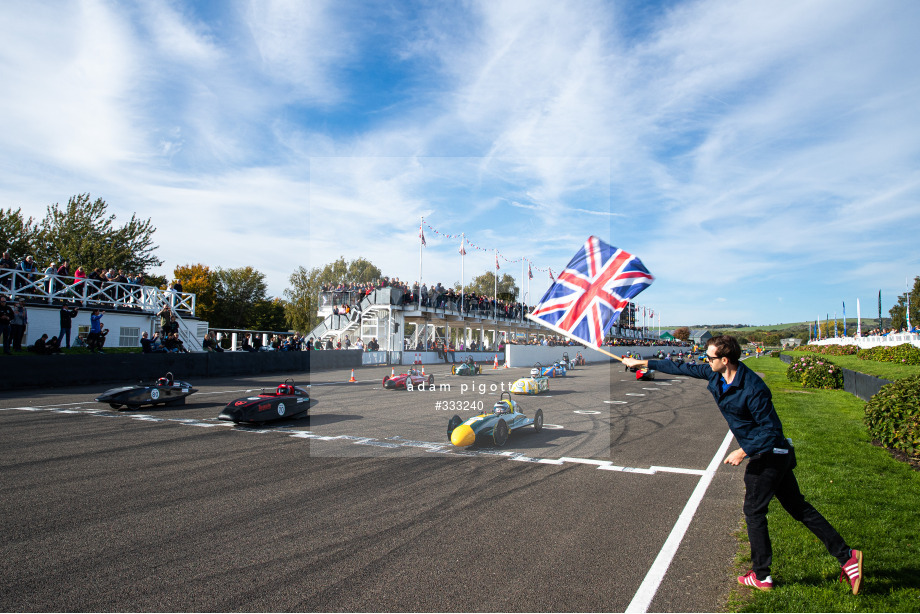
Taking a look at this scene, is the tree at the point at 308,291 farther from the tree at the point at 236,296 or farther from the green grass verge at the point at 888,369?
the green grass verge at the point at 888,369

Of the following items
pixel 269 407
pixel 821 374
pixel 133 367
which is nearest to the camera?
pixel 269 407

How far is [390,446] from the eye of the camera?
33.1 feet

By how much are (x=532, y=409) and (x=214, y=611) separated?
41.6 feet

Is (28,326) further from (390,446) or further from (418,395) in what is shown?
(390,446)

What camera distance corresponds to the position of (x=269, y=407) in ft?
40.5

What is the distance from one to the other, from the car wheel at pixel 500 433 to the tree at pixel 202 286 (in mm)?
59964

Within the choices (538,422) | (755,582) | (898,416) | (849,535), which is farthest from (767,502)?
(538,422)

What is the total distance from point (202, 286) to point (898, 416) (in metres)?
66.5

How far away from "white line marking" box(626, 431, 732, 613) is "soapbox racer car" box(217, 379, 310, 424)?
363 inches

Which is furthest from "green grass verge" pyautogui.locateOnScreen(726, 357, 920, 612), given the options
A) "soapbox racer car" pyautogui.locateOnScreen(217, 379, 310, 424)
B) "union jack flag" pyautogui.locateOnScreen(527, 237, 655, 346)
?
"soapbox racer car" pyautogui.locateOnScreen(217, 379, 310, 424)

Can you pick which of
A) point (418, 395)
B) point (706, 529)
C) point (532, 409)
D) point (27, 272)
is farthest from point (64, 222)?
point (706, 529)

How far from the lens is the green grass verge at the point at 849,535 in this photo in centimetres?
417

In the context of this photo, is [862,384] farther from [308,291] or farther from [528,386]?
[308,291]

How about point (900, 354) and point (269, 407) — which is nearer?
point (269, 407)
